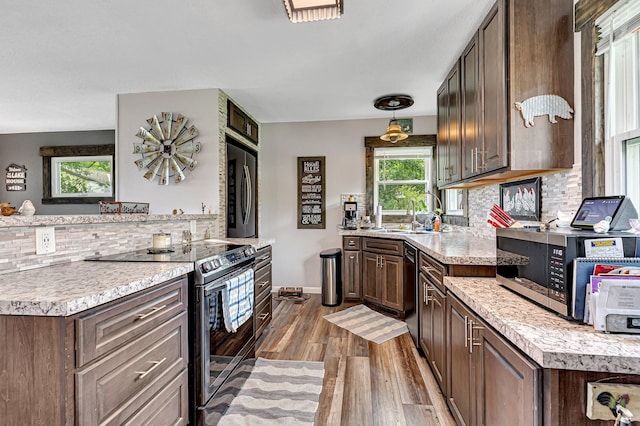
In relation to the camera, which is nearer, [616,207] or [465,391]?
[616,207]

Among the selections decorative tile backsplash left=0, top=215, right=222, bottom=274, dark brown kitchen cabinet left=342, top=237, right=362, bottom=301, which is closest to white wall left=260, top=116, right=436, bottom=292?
dark brown kitchen cabinet left=342, top=237, right=362, bottom=301

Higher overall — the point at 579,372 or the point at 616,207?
the point at 616,207

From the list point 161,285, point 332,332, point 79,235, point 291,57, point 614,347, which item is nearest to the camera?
point 614,347

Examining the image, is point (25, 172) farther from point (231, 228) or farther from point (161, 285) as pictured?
point (161, 285)

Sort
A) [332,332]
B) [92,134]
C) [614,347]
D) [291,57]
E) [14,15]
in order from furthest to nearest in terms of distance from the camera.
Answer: [92,134] < [332,332] < [291,57] < [14,15] < [614,347]

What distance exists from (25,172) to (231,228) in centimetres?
438

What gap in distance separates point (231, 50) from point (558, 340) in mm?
2739

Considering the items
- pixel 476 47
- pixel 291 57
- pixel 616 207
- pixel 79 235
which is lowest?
pixel 79 235

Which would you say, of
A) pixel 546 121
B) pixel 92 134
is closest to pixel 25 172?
pixel 92 134

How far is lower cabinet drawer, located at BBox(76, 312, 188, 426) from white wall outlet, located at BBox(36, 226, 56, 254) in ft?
2.24

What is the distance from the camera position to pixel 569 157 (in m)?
1.70

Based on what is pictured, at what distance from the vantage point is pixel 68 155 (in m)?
5.18

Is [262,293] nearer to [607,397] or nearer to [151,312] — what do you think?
[151,312]

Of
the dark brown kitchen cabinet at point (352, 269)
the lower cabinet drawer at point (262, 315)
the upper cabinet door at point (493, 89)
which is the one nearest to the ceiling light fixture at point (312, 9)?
the upper cabinet door at point (493, 89)
